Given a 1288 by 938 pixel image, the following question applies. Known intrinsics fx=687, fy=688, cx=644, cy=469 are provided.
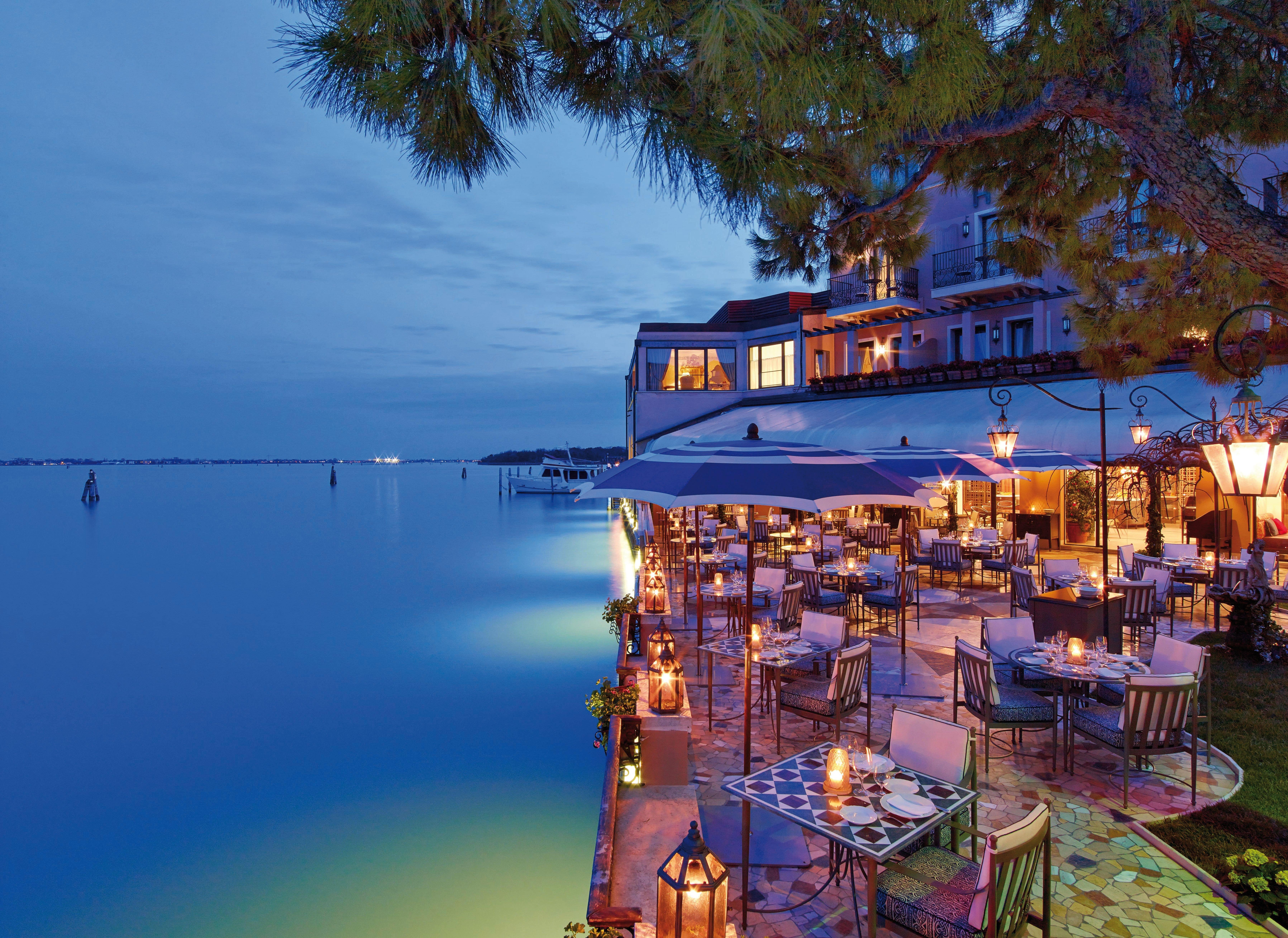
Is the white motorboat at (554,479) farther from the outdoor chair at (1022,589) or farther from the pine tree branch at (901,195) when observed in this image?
the pine tree branch at (901,195)

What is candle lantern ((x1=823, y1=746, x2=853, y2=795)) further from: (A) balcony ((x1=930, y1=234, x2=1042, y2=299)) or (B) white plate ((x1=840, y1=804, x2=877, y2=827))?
(A) balcony ((x1=930, y1=234, x2=1042, y2=299))

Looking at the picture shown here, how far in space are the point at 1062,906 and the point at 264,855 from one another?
7557 mm

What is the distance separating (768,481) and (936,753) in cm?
193

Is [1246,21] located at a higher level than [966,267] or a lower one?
lower

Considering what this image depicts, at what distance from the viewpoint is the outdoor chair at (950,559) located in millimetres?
12320

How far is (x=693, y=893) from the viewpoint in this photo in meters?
2.93

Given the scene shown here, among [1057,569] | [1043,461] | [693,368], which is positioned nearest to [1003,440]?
[1057,569]

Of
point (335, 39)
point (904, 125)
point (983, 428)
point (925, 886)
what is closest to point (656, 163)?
point (904, 125)

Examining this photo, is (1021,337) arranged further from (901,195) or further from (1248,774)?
(901,195)

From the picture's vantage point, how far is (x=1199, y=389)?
1391cm

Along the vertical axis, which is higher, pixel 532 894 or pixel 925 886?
pixel 925 886

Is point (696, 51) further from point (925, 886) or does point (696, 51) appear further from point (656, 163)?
point (925, 886)

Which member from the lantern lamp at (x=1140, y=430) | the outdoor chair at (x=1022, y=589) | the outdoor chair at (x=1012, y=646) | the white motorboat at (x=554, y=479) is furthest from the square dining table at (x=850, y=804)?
the white motorboat at (x=554, y=479)

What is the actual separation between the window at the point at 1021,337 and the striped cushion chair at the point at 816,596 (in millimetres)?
13674
